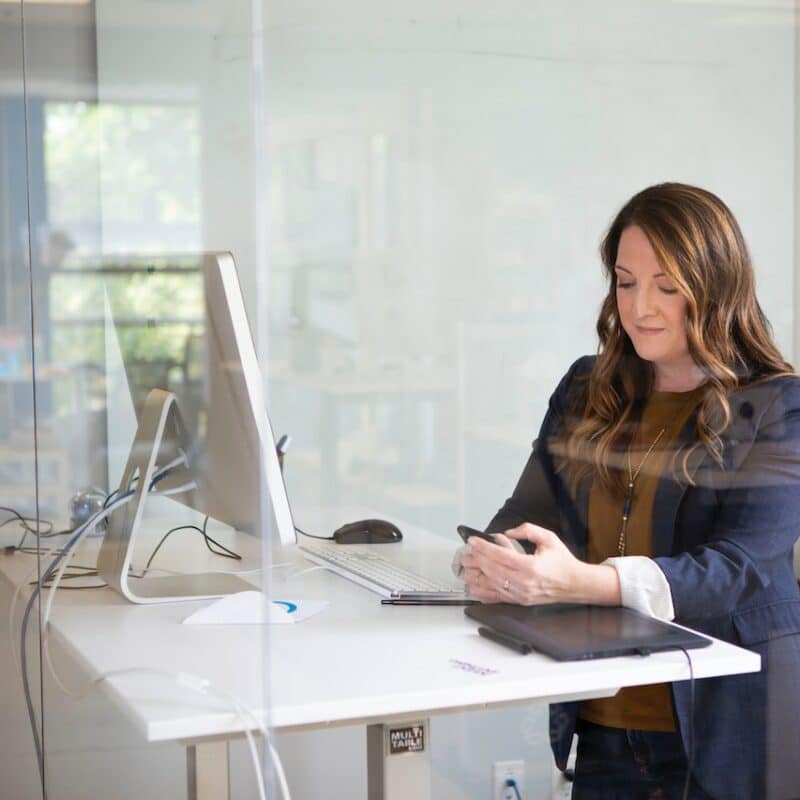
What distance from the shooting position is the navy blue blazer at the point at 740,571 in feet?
5.08

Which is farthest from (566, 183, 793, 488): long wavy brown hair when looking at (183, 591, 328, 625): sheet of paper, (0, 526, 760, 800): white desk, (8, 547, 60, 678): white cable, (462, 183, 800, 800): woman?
(8, 547, 60, 678): white cable

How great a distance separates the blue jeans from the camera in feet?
5.39

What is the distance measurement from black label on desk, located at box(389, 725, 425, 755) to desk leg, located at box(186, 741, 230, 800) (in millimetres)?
378

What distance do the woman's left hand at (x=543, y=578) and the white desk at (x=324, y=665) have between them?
0.21 feet

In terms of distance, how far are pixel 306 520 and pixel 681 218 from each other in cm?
75

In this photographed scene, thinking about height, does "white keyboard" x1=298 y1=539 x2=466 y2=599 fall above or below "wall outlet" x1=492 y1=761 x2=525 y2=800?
above

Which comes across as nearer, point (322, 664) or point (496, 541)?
point (322, 664)

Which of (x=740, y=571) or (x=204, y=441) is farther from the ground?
(x=204, y=441)

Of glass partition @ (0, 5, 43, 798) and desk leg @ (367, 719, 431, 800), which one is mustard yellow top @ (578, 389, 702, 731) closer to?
desk leg @ (367, 719, 431, 800)

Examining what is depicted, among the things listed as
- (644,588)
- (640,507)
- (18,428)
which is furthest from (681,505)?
(18,428)

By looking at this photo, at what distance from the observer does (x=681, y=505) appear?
1.68m

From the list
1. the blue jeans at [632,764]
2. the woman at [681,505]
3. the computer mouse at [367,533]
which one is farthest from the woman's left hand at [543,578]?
the computer mouse at [367,533]

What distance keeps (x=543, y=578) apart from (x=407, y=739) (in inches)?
10.1

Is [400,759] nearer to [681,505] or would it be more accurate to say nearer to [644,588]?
[644,588]
